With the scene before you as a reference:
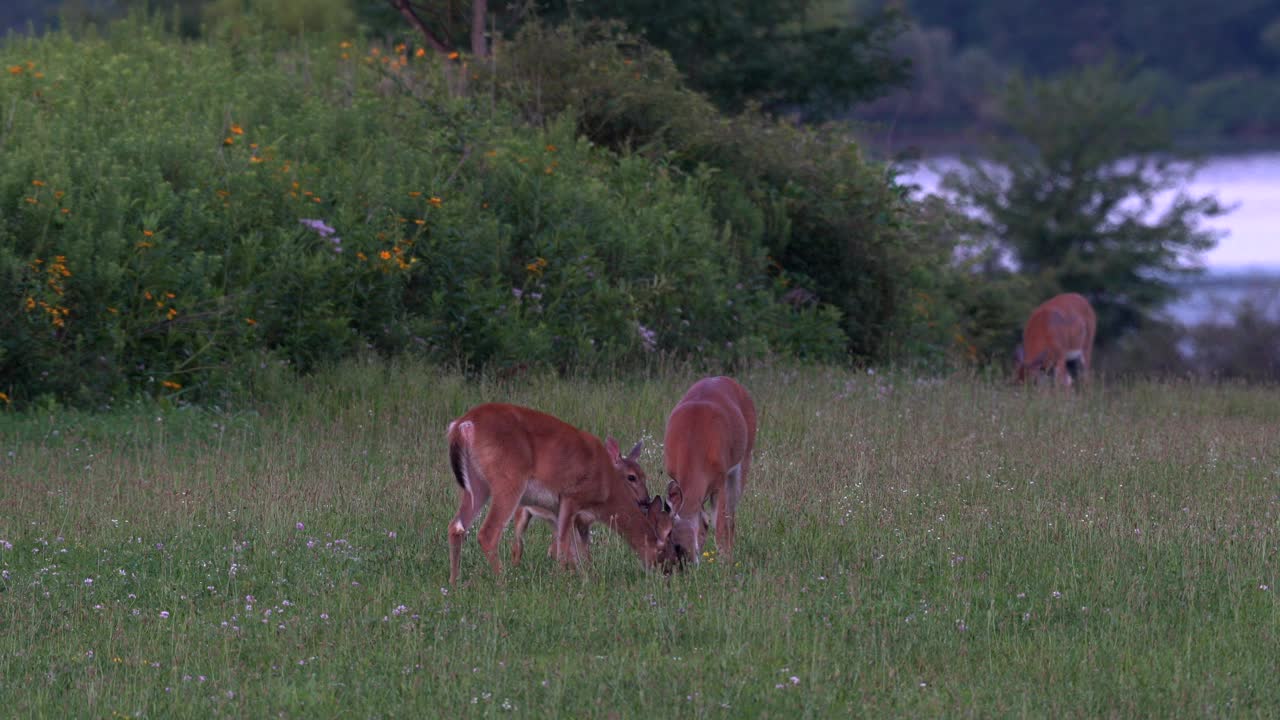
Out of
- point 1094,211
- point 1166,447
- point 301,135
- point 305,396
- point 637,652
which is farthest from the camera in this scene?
point 1094,211

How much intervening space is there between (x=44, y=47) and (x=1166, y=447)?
555 inches

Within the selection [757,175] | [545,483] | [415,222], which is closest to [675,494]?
[545,483]

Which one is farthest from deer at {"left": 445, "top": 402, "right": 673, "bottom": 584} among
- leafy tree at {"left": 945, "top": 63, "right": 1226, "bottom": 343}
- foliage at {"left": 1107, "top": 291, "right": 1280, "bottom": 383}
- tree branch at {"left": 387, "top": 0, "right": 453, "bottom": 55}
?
leafy tree at {"left": 945, "top": 63, "right": 1226, "bottom": 343}

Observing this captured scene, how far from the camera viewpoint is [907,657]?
22.9 ft

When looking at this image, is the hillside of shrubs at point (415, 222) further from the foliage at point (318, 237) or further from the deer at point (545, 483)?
the deer at point (545, 483)

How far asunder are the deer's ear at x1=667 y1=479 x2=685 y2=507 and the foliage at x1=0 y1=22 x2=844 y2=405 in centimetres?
598

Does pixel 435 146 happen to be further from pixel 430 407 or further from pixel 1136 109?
pixel 1136 109

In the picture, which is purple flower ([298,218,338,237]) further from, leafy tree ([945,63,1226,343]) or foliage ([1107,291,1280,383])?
leafy tree ([945,63,1226,343])

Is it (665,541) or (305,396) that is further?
(305,396)

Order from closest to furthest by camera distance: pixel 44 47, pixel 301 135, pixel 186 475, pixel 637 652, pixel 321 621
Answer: pixel 637 652 → pixel 321 621 → pixel 186 475 → pixel 301 135 → pixel 44 47

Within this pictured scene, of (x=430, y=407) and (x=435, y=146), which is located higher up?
(x=435, y=146)

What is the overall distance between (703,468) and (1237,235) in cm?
6178

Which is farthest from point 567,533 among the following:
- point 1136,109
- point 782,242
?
point 1136,109

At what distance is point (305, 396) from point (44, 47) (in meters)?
Answer: 8.71
